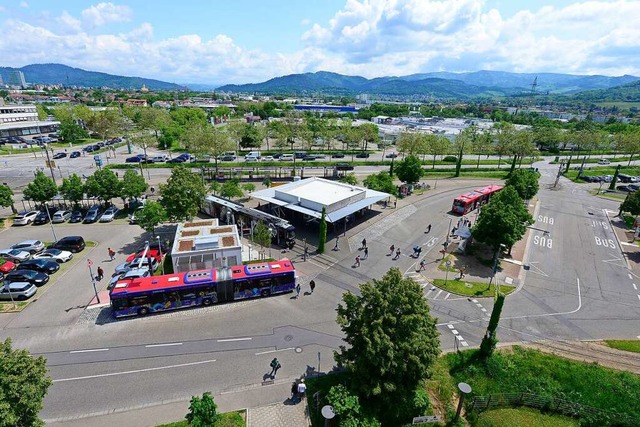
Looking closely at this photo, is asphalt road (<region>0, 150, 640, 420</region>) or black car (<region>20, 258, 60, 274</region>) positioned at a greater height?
black car (<region>20, 258, 60, 274</region>)

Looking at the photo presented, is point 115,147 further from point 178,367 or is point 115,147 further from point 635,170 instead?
point 635,170

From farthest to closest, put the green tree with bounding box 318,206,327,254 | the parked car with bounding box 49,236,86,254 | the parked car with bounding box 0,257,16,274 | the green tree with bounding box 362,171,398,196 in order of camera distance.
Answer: the green tree with bounding box 362,171,398,196 < the green tree with bounding box 318,206,327,254 < the parked car with bounding box 49,236,86,254 < the parked car with bounding box 0,257,16,274

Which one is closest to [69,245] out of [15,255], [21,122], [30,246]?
[30,246]

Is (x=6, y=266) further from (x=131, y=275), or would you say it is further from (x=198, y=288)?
(x=198, y=288)

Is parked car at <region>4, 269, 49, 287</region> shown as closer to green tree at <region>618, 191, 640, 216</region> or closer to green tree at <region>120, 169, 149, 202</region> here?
green tree at <region>120, 169, 149, 202</region>

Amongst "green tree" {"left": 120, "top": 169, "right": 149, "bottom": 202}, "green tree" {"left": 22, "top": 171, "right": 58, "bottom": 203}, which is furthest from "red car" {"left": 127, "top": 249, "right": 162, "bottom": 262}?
"green tree" {"left": 22, "top": 171, "right": 58, "bottom": 203}

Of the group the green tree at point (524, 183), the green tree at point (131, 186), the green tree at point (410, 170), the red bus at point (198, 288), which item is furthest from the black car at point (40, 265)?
the green tree at point (524, 183)

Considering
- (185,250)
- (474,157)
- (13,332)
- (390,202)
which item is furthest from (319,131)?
(13,332)
